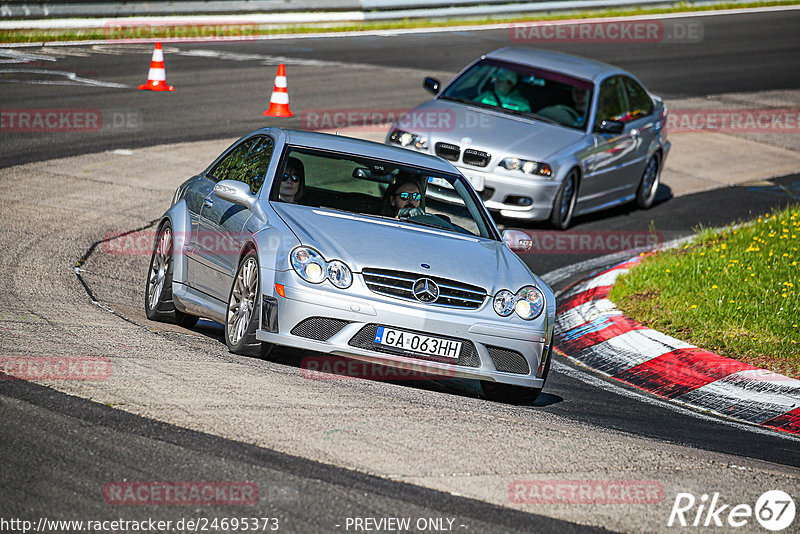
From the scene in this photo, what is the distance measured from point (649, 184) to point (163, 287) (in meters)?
8.62

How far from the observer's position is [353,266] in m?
6.96

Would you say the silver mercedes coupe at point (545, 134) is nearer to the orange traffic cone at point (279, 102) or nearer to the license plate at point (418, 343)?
the orange traffic cone at point (279, 102)

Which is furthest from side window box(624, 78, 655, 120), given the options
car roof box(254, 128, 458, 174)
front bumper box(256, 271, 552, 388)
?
front bumper box(256, 271, 552, 388)

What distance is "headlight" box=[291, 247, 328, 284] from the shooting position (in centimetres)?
689

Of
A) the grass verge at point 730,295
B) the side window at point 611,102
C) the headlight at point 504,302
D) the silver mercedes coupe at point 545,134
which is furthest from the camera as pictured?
the side window at point 611,102

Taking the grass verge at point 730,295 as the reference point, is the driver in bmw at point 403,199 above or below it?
above

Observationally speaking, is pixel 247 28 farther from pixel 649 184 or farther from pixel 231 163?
pixel 231 163

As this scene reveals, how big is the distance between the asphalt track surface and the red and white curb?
378 mm

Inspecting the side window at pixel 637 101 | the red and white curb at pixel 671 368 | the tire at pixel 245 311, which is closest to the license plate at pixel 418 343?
the tire at pixel 245 311

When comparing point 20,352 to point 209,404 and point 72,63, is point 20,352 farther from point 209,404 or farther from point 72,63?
point 72,63

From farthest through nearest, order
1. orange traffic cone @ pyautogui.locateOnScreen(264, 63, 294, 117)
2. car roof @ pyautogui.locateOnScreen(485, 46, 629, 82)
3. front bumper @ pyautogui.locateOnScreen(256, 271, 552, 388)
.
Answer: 1. orange traffic cone @ pyautogui.locateOnScreen(264, 63, 294, 117)
2. car roof @ pyautogui.locateOnScreen(485, 46, 629, 82)
3. front bumper @ pyautogui.locateOnScreen(256, 271, 552, 388)

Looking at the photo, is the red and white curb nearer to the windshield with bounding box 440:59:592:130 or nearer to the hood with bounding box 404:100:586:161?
the hood with bounding box 404:100:586:161

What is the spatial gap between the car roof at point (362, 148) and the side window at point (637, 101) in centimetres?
677

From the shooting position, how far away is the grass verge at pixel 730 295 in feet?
29.9
